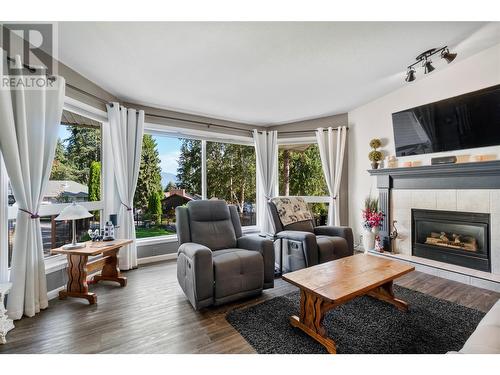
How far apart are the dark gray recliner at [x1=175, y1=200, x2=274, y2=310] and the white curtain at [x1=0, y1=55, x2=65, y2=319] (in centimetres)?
121

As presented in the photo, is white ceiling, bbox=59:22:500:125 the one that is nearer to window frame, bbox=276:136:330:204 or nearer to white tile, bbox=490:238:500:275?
window frame, bbox=276:136:330:204

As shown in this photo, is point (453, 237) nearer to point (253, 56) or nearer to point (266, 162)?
point (266, 162)

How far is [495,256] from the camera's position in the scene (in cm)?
258

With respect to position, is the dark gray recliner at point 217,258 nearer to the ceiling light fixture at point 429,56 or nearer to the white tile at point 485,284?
the white tile at point 485,284

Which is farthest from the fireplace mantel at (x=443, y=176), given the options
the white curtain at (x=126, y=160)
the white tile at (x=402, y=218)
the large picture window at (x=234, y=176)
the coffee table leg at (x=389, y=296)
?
the white curtain at (x=126, y=160)

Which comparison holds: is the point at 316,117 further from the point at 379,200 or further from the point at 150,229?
the point at 150,229

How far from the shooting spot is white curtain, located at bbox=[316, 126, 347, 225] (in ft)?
13.5

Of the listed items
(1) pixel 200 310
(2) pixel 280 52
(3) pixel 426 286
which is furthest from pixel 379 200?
(1) pixel 200 310

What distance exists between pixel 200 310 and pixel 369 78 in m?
3.23

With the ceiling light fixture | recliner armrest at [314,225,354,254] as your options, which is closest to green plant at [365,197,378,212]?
recliner armrest at [314,225,354,254]

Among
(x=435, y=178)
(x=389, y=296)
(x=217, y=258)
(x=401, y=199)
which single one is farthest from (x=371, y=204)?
(x=217, y=258)

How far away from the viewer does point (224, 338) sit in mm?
1681

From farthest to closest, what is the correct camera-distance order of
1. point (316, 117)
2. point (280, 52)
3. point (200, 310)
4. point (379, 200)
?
point (316, 117), point (379, 200), point (280, 52), point (200, 310)

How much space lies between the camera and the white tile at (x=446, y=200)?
9.55 feet
